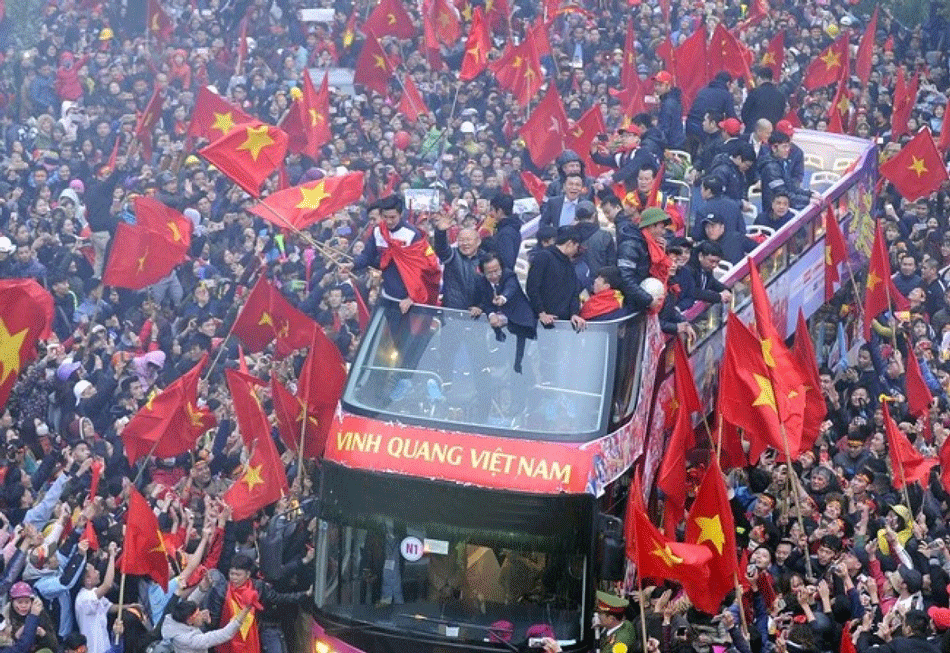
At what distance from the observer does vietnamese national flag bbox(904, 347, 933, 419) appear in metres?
19.2

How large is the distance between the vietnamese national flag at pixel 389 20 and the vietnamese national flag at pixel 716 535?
→ 55.8 ft

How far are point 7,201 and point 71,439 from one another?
659 centimetres

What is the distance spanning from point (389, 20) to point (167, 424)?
47.2 ft

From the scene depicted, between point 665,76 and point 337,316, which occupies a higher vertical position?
point 665,76

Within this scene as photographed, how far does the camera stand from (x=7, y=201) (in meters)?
25.3

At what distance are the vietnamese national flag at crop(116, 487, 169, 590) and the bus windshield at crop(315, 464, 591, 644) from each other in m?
1.70

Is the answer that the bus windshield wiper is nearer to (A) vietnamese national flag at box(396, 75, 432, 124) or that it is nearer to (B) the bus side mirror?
(B) the bus side mirror

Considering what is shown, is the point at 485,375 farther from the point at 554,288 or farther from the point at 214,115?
the point at 214,115

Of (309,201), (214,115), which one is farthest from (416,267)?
(214,115)

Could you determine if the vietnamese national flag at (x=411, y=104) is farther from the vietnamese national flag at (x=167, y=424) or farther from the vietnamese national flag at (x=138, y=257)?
the vietnamese national flag at (x=167, y=424)

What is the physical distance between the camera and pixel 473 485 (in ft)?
48.7

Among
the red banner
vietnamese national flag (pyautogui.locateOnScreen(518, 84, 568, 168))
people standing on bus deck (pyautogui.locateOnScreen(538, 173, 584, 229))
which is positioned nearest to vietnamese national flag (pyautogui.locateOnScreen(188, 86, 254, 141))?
vietnamese national flag (pyautogui.locateOnScreen(518, 84, 568, 168))

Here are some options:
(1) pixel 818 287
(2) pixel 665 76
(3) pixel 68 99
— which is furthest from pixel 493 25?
(1) pixel 818 287

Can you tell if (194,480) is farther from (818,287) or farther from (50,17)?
(50,17)
